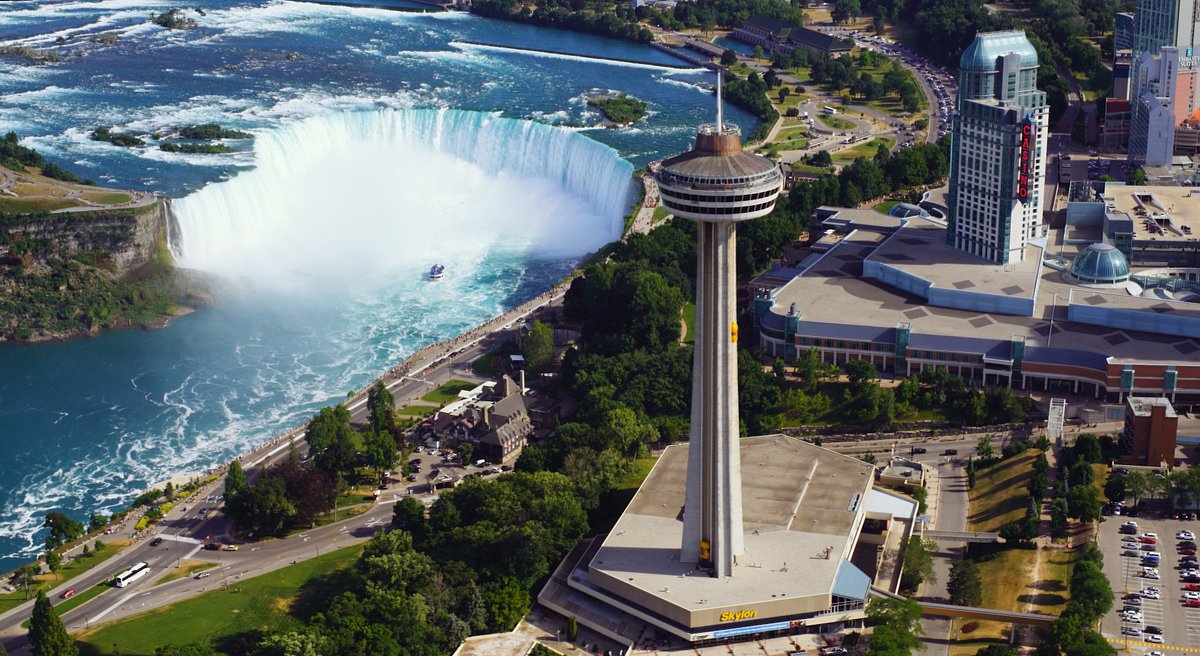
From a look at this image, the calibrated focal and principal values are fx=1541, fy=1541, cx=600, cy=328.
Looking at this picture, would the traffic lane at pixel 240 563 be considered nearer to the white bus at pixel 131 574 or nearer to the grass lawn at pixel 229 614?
the white bus at pixel 131 574

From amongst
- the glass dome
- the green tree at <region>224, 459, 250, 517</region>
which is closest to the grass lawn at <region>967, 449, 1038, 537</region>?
the glass dome

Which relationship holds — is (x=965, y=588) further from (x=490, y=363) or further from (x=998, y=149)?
(x=490, y=363)

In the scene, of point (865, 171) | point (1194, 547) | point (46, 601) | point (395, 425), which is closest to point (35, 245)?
point (395, 425)

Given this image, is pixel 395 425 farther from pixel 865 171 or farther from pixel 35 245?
pixel 865 171

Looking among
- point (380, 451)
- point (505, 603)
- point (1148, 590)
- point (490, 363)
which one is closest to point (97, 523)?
point (380, 451)

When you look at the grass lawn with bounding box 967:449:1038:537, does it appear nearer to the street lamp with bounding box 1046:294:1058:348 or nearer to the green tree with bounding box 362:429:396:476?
the street lamp with bounding box 1046:294:1058:348
